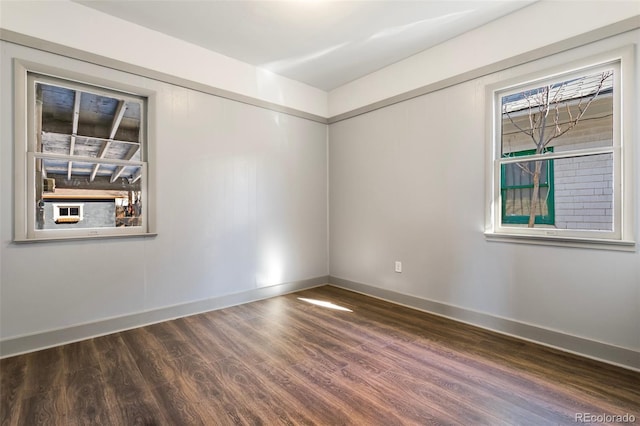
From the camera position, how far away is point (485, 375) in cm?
202

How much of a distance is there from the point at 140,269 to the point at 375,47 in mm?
3324

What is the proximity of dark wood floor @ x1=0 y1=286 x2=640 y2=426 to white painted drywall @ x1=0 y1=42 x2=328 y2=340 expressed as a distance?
0.40 metres

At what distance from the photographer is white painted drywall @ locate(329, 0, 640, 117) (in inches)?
87.9

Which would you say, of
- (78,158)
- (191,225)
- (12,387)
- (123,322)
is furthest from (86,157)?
(12,387)

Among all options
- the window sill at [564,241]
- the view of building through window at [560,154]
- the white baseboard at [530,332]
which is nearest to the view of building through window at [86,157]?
the white baseboard at [530,332]

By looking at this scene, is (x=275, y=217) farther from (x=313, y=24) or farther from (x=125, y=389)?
(x=125, y=389)

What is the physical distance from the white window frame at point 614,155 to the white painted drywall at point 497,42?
0.79 ft

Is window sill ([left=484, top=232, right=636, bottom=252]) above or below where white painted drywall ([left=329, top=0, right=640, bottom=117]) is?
below

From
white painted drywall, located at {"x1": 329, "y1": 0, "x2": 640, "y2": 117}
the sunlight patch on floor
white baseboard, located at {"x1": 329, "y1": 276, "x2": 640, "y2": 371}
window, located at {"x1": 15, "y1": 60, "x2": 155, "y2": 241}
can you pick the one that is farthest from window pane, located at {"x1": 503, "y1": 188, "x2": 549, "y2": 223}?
window, located at {"x1": 15, "y1": 60, "x2": 155, "y2": 241}

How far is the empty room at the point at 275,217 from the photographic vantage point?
1921mm

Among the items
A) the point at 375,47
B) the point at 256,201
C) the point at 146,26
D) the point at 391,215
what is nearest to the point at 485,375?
the point at 391,215

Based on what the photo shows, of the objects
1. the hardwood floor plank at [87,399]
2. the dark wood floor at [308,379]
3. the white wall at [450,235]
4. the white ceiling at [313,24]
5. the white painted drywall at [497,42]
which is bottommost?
the hardwood floor plank at [87,399]

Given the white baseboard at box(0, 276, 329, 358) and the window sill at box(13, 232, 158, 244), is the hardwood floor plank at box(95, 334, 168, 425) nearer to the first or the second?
the white baseboard at box(0, 276, 329, 358)

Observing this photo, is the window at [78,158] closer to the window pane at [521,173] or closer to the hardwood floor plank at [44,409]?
the hardwood floor plank at [44,409]
